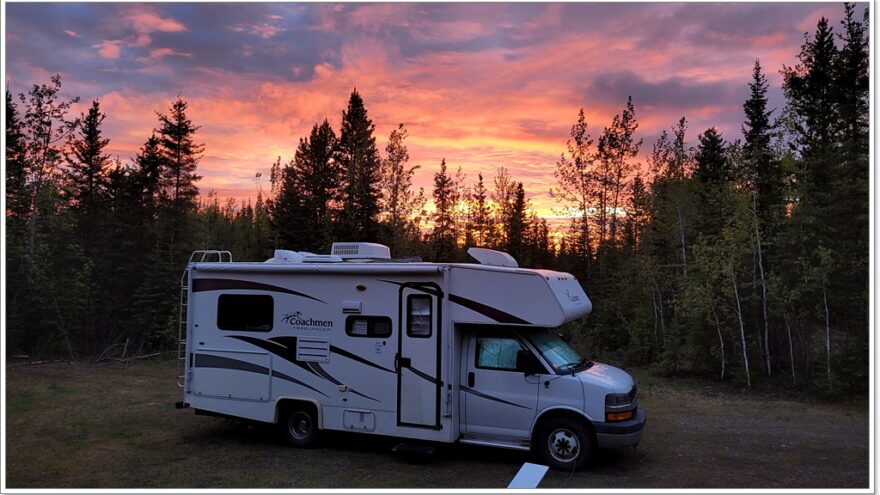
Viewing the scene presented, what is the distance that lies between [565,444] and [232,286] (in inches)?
213

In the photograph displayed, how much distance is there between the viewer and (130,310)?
2206 cm

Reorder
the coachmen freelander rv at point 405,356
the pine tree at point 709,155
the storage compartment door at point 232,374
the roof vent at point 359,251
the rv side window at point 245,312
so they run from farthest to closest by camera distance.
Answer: the pine tree at point 709,155 → the roof vent at point 359,251 → the rv side window at point 245,312 → the storage compartment door at point 232,374 → the coachmen freelander rv at point 405,356

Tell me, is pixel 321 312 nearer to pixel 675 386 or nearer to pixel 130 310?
pixel 675 386

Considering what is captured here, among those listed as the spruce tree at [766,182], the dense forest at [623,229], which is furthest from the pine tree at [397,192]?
the spruce tree at [766,182]

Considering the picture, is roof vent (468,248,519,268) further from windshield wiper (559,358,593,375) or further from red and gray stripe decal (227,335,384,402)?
red and gray stripe decal (227,335,384,402)

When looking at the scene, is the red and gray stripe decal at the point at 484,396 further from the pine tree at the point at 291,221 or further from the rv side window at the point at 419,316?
the pine tree at the point at 291,221

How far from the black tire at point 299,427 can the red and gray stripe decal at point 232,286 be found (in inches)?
66.2

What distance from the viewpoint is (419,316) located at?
26.0 feet

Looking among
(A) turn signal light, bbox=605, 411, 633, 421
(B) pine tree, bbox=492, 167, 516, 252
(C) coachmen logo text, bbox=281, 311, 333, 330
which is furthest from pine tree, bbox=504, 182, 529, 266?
(A) turn signal light, bbox=605, 411, 633, 421

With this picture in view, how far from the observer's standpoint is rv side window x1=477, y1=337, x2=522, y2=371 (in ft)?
25.1

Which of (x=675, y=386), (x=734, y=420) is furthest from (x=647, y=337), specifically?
(x=734, y=420)

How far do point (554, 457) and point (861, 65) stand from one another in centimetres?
→ 1812

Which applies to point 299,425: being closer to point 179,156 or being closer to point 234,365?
point 234,365

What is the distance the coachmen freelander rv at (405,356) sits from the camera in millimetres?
7348
